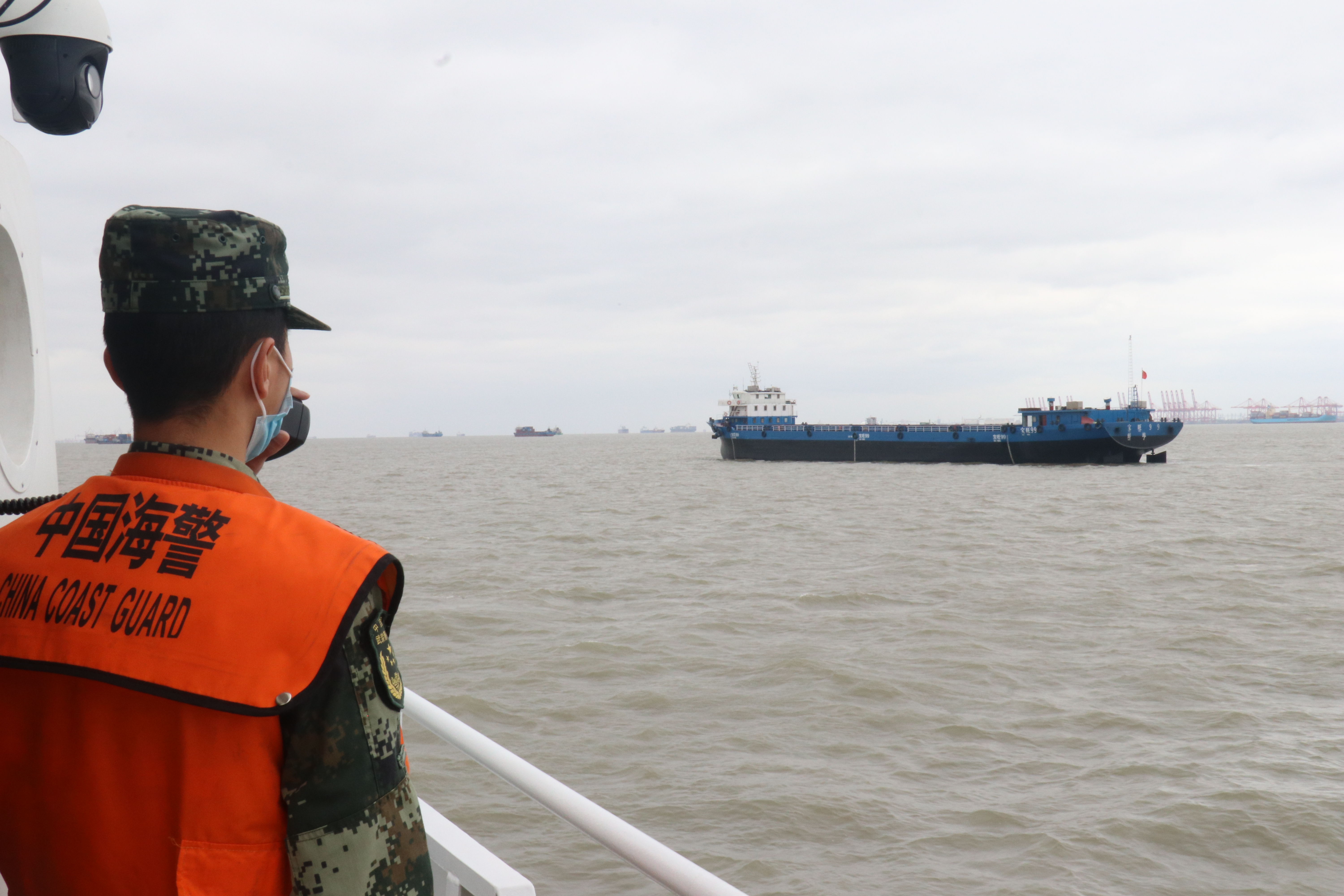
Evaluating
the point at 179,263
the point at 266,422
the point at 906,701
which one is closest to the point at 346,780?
the point at 266,422

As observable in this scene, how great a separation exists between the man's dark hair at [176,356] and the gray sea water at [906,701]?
4938 millimetres

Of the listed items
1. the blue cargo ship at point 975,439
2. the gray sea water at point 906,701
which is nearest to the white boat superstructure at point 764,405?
the blue cargo ship at point 975,439

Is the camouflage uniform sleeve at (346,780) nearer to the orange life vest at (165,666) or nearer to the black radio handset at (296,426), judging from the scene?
the orange life vest at (165,666)

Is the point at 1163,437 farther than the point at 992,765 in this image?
Yes

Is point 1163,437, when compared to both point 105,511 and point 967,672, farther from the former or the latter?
point 105,511

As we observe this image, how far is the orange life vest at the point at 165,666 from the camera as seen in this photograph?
0.92 m

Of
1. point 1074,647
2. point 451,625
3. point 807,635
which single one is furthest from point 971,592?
point 451,625

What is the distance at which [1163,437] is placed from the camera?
42.3 m

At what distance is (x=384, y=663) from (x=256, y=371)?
1.37ft

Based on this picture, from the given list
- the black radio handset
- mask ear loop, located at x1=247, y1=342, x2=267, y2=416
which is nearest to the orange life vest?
mask ear loop, located at x1=247, y1=342, x2=267, y2=416

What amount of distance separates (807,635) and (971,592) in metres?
3.85

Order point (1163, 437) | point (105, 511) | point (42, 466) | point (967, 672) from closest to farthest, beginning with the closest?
point (105, 511), point (42, 466), point (967, 672), point (1163, 437)

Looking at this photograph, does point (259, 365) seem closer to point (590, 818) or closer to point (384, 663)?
point (384, 663)

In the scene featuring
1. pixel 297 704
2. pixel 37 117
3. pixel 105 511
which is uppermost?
pixel 37 117
